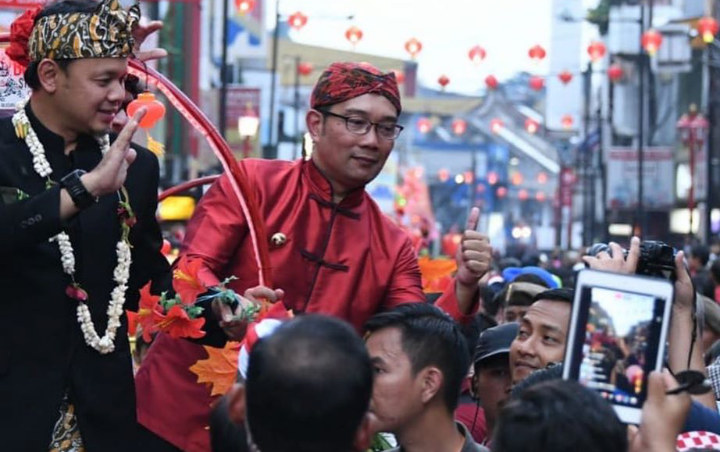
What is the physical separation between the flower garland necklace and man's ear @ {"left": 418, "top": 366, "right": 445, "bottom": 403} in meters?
0.97

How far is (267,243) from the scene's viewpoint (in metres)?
5.70

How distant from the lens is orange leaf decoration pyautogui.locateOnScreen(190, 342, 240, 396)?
5.22 metres

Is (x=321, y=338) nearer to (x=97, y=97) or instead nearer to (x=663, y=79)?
(x=97, y=97)

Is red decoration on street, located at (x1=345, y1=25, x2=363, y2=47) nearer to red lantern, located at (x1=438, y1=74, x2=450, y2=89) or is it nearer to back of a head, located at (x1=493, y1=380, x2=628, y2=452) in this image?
red lantern, located at (x1=438, y1=74, x2=450, y2=89)

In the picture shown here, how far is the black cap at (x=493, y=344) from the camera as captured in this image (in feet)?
22.7

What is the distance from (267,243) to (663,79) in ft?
197

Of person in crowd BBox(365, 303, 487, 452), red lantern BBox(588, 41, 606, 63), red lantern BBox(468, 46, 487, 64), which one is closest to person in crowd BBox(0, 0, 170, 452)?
person in crowd BBox(365, 303, 487, 452)

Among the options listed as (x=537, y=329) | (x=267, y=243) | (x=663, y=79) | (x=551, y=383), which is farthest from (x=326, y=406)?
(x=663, y=79)

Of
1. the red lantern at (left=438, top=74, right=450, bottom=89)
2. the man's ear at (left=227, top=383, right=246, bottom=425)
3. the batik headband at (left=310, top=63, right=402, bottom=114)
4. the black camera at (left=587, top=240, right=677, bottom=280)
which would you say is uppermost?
the red lantern at (left=438, top=74, right=450, bottom=89)

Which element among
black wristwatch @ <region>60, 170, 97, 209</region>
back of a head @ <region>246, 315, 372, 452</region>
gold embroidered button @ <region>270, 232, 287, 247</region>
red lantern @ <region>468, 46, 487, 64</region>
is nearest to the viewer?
back of a head @ <region>246, 315, 372, 452</region>

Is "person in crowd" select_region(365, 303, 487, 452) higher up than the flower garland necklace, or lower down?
lower down

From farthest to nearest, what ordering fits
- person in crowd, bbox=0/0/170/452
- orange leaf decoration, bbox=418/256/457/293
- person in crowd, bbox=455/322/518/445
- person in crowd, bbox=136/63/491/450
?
1. orange leaf decoration, bbox=418/256/457/293
2. person in crowd, bbox=455/322/518/445
3. person in crowd, bbox=136/63/491/450
4. person in crowd, bbox=0/0/170/452

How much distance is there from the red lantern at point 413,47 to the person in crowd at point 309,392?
30.0m

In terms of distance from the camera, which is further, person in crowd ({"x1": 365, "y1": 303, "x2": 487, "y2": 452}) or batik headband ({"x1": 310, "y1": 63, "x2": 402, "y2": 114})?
batik headband ({"x1": 310, "y1": 63, "x2": 402, "y2": 114})
